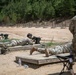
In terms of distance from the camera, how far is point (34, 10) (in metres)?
63.9

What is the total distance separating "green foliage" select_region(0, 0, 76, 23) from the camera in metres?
54.7

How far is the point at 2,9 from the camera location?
76125 mm

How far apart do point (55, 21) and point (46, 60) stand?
4600 centimetres

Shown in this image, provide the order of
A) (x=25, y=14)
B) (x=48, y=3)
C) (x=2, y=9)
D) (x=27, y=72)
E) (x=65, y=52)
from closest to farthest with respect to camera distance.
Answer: (x=27, y=72) → (x=65, y=52) → (x=48, y=3) → (x=25, y=14) → (x=2, y=9)

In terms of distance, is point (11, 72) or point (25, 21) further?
point (25, 21)

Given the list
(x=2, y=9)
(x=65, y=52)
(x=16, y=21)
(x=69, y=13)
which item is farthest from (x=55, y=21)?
(x=65, y=52)

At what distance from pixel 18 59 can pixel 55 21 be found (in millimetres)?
44839

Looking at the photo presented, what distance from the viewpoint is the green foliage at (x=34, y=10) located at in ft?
179

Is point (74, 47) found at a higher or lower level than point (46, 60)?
higher

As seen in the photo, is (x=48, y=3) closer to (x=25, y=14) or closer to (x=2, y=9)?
(x=25, y=14)

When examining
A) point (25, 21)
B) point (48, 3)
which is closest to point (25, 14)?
point (25, 21)

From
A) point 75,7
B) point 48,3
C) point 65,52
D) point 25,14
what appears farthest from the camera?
point 25,14

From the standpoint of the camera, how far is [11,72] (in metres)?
9.52

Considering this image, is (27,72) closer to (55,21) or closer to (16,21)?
(55,21)
